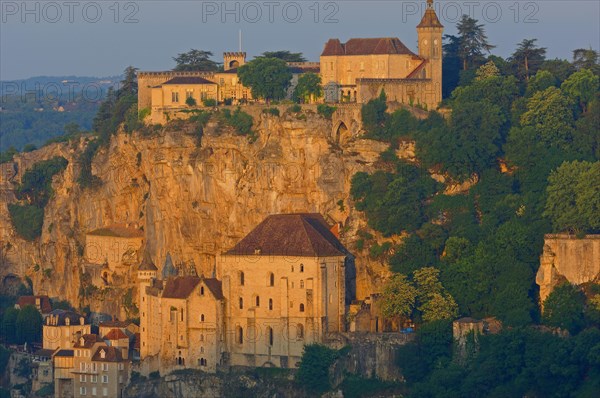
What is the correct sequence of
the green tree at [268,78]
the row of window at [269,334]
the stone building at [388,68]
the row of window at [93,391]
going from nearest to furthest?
the row of window at [269,334] → the row of window at [93,391] → the stone building at [388,68] → the green tree at [268,78]

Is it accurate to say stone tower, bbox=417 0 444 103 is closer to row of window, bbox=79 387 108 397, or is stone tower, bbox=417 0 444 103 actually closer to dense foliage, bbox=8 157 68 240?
row of window, bbox=79 387 108 397

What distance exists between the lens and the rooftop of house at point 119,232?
11300cm

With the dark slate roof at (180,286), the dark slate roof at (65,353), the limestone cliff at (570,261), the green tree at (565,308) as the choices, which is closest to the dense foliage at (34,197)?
the dark slate roof at (65,353)

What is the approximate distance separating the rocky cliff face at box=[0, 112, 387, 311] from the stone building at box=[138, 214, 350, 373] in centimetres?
468

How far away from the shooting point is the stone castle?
106 meters

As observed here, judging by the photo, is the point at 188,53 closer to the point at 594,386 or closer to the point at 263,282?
the point at 263,282

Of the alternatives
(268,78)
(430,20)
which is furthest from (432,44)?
(268,78)

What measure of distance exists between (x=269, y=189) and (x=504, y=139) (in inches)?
458

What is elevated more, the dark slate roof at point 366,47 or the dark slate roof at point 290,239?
the dark slate roof at point 366,47

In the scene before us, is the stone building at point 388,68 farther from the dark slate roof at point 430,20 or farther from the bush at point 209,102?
the bush at point 209,102

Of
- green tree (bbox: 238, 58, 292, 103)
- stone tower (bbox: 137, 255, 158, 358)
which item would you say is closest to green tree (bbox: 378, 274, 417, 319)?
stone tower (bbox: 137, 255, 158, 358)

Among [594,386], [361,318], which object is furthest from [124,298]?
[594,386]

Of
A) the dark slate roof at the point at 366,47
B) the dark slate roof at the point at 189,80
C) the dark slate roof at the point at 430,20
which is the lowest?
the dark slate roof at the point at 189,80

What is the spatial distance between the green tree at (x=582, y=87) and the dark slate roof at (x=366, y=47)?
8.00 metres
